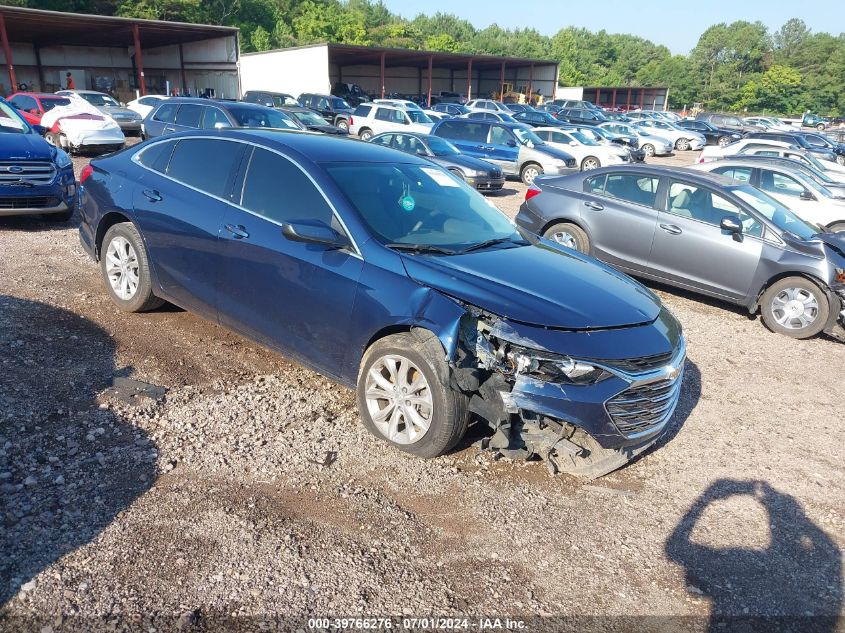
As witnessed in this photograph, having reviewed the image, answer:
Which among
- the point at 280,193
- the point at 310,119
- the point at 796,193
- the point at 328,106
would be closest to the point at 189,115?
the point at 310,119

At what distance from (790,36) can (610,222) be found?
5988 inches

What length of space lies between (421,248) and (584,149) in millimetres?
18939

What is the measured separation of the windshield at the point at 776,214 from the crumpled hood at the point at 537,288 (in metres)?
3.87

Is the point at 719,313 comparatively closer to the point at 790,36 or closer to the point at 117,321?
the point at 117,321

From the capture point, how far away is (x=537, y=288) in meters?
3.88

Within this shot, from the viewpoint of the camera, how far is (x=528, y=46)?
115125mm

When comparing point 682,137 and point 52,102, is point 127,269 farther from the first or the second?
point 682,137

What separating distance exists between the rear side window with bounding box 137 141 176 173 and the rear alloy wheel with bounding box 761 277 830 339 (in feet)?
21.1

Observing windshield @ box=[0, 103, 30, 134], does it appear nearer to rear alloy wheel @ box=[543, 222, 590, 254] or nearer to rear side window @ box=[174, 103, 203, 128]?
rear side window @ box=[174, 103, 203, 128]

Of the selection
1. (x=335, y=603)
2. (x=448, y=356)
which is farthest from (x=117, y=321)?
(x=335, y=603)

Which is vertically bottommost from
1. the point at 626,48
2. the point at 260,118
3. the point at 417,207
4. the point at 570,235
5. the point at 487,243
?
the point at 570,235

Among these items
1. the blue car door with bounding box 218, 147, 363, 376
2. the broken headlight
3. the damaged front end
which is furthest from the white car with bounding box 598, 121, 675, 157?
the broken headlight

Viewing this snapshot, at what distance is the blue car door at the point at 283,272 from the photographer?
4051 millimetres

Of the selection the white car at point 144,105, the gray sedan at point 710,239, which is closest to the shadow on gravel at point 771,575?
the gray sedan at point 710,239
